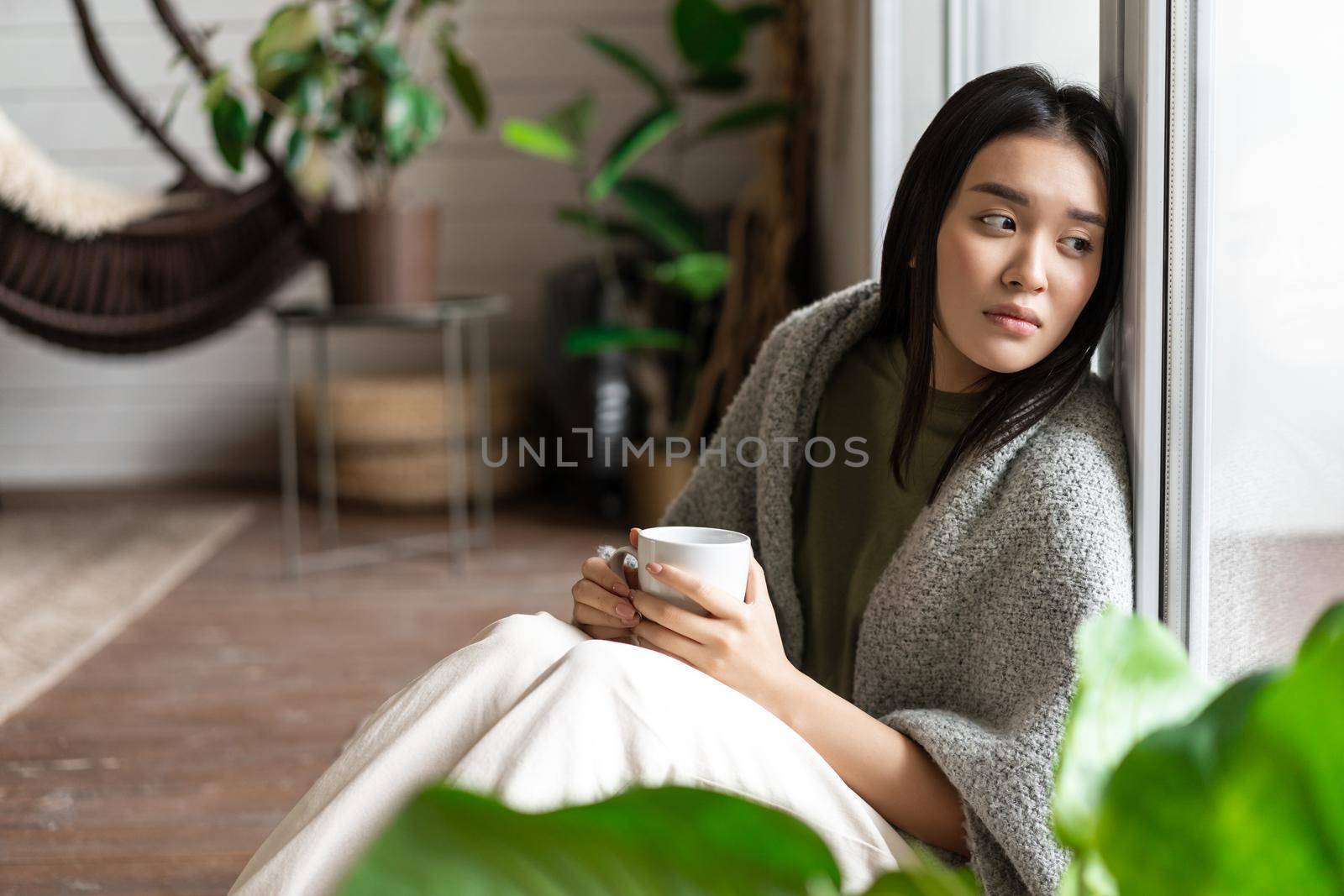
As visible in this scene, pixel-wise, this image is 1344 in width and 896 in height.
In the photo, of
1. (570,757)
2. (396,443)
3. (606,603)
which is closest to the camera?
(570,757)

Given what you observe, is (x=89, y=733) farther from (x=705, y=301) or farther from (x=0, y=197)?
(x=705, y=301)

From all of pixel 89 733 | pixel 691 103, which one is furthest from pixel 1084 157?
pixel 691 103

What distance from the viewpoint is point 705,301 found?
10.7ft

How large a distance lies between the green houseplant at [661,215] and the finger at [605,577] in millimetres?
1815

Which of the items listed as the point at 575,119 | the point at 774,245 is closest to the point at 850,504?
the point at 774,245

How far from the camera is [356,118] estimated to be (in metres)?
2.70

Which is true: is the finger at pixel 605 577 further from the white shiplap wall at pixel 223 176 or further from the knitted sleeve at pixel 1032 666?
the white shiplap wall at pixel 223 176

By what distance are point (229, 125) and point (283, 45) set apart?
0.20 meters

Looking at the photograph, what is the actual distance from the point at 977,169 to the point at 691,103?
3012mm

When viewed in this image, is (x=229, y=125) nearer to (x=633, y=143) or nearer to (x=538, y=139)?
(x=538, y=139)

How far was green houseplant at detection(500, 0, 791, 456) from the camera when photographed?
277cm

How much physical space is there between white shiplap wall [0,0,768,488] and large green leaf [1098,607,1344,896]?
3.69 meters

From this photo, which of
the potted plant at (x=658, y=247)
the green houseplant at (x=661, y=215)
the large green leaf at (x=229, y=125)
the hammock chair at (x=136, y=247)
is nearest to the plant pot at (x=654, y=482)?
the potted plant at (x=658, y=247)

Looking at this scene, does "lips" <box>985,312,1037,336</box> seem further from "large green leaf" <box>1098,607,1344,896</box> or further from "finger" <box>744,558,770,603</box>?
"large green leaf" <box>1098,607,1344,896</box>
